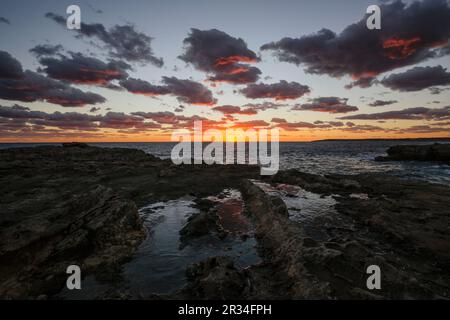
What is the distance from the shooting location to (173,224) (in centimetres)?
1579

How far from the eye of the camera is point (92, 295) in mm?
8320

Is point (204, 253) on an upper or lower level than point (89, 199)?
lower

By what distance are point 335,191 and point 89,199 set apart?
2365cm

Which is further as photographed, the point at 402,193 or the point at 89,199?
the point at 402,193

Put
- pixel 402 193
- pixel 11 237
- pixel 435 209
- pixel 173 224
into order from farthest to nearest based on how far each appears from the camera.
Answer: pixel 402 193, pixel 435 209, pixel 173 224, pixel 11 237

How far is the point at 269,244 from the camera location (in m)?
12.1

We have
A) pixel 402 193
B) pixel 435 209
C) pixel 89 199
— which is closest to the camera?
pixel 89 199

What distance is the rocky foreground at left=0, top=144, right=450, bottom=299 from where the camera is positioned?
26.2 ft

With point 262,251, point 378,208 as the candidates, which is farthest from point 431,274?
point 378,208

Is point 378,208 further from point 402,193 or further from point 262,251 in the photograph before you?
point 262,251

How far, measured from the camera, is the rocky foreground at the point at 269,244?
7988 mm

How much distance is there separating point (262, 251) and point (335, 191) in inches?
677
